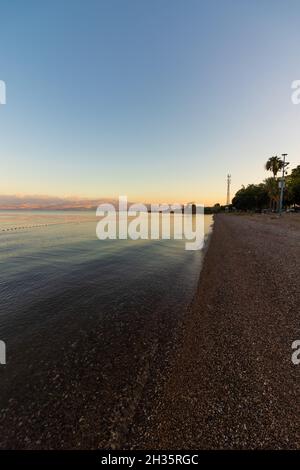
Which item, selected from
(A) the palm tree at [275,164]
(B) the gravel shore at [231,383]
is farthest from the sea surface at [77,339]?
(A) the palm tree at [275,164]

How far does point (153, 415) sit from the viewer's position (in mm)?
3684

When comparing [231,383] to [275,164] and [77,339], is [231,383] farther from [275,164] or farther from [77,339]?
[275,164]

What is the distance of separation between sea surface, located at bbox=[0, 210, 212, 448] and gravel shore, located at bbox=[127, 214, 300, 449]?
0.71m

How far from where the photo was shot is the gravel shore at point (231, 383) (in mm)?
3238

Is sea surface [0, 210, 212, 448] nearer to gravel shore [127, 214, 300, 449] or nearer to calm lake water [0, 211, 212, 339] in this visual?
calm lake water [0, 211, 212, 339]

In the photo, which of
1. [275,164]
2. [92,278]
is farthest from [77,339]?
[275,164]

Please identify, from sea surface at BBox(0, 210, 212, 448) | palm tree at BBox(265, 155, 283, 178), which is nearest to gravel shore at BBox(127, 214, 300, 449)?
sea surface at BBox(0, 210, 212, 448)

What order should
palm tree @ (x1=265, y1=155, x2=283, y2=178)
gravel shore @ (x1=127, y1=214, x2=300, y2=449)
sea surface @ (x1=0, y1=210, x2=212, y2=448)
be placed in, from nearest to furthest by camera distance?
gravel shore @ (x1=127, y1=214, x2=300, y2=449), sea surface @ (x1=0, y1=210, x2=212, y2=448), palm tree @ (x1=265, y1=155, x2=283, y2=178)

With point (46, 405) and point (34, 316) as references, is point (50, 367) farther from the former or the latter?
point (34, 316)

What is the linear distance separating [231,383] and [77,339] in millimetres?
4725

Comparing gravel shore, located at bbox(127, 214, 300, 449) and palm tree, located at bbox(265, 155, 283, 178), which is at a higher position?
palm tree, located at bbox(265, 155, 283, 178)

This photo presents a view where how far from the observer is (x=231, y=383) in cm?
421

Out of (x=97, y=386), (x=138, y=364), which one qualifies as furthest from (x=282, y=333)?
(x=97, y=386)

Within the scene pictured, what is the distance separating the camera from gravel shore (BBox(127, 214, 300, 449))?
3238mm
